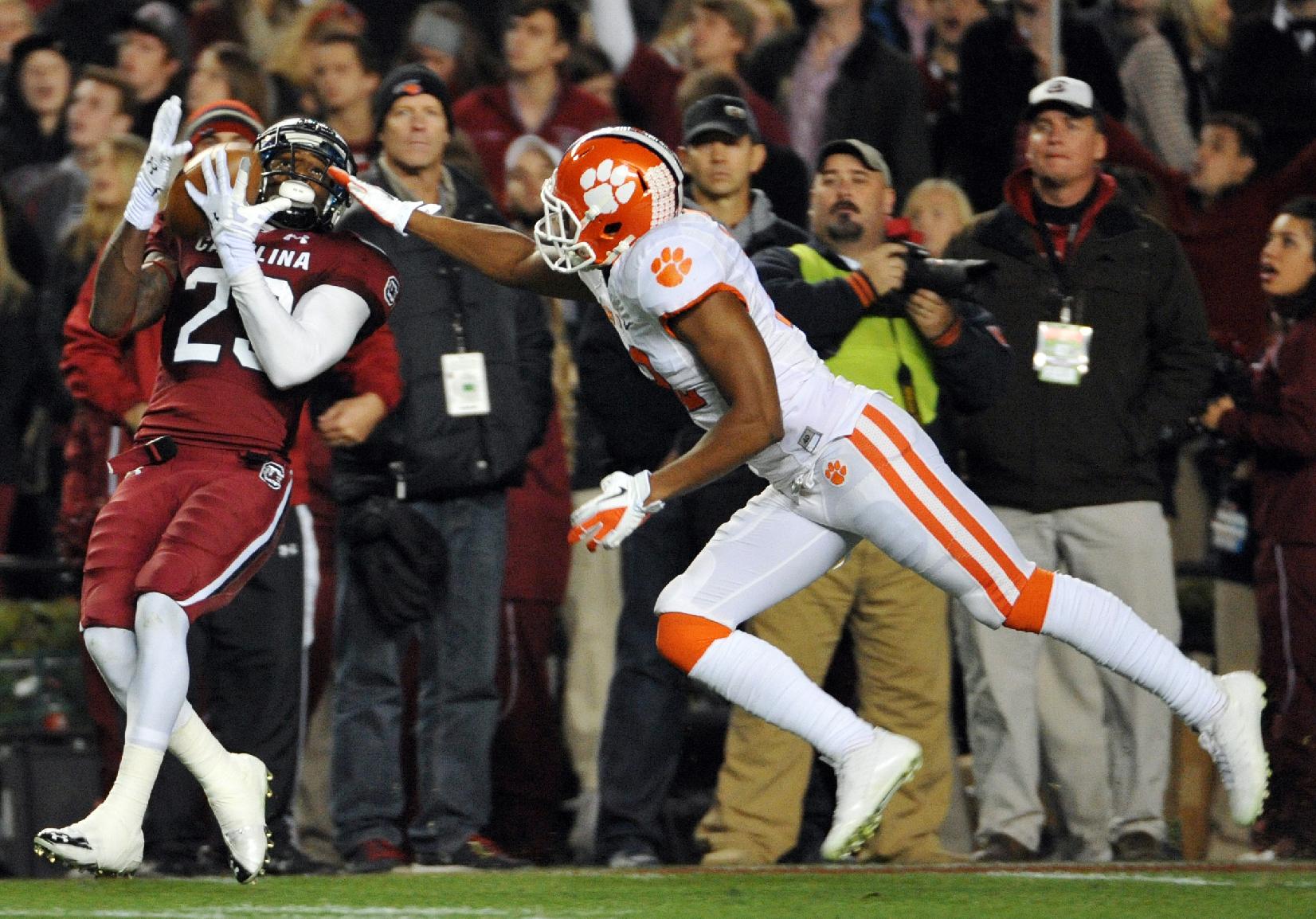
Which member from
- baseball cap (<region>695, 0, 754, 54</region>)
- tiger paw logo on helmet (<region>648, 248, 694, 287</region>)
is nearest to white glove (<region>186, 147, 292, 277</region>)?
tiger paw logo on helmet (<region>648, 248, 694, 287</region>)

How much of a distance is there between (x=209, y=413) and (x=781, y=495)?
4.84ft

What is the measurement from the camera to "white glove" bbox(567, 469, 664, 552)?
16.1 feet

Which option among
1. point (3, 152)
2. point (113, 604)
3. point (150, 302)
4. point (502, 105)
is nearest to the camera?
point (113, 604)

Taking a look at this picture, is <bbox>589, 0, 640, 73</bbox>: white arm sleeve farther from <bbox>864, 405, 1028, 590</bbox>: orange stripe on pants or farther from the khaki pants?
<bbox>864, 405, 1028, 590</bbox>: orange stripe on pants

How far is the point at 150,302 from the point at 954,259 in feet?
8.86

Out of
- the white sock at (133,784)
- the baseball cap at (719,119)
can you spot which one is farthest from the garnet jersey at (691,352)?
the baseball cap at (719,119)

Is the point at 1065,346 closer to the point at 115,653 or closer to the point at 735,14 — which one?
the point at 735,14

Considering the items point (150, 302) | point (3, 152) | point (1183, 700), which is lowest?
point (1183, 700)

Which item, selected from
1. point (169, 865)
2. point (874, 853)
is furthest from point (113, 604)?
point (874, 853)

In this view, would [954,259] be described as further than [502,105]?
No

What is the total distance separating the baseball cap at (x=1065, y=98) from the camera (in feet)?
23.2

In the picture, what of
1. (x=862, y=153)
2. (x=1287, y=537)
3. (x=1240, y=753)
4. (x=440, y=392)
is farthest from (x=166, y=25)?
(x=1240, y=753)

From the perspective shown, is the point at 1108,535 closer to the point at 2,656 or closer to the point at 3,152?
the point at 2,656

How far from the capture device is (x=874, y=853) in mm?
6754
